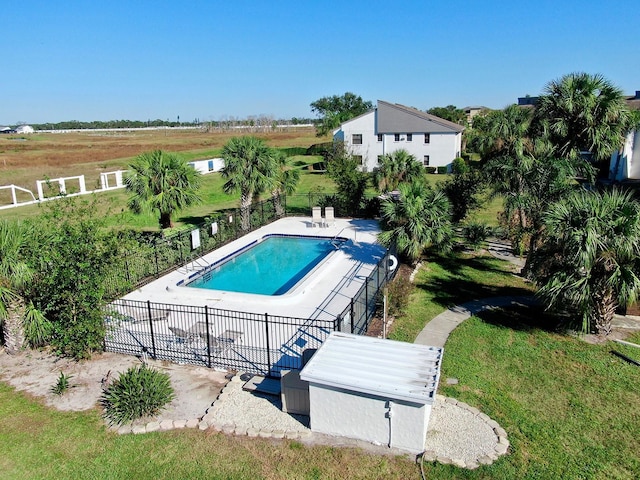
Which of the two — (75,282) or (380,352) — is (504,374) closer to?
(380,352)

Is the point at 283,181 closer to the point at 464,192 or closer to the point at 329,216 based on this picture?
the point at 329,216

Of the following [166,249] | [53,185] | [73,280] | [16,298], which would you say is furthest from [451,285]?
[53,185]

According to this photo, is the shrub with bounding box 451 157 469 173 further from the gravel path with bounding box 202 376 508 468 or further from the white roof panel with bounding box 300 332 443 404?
the gravel path with bounding box 202 376 508 468

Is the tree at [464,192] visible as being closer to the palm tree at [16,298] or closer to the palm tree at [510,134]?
the palm tree at [510,134]

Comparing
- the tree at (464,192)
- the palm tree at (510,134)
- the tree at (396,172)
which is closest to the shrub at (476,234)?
the tree at (464,192)

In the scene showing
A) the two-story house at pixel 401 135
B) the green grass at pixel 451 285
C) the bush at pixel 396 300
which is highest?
the two-story house at pixel 401 135

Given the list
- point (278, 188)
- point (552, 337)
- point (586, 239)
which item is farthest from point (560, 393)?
point (278, 188)
